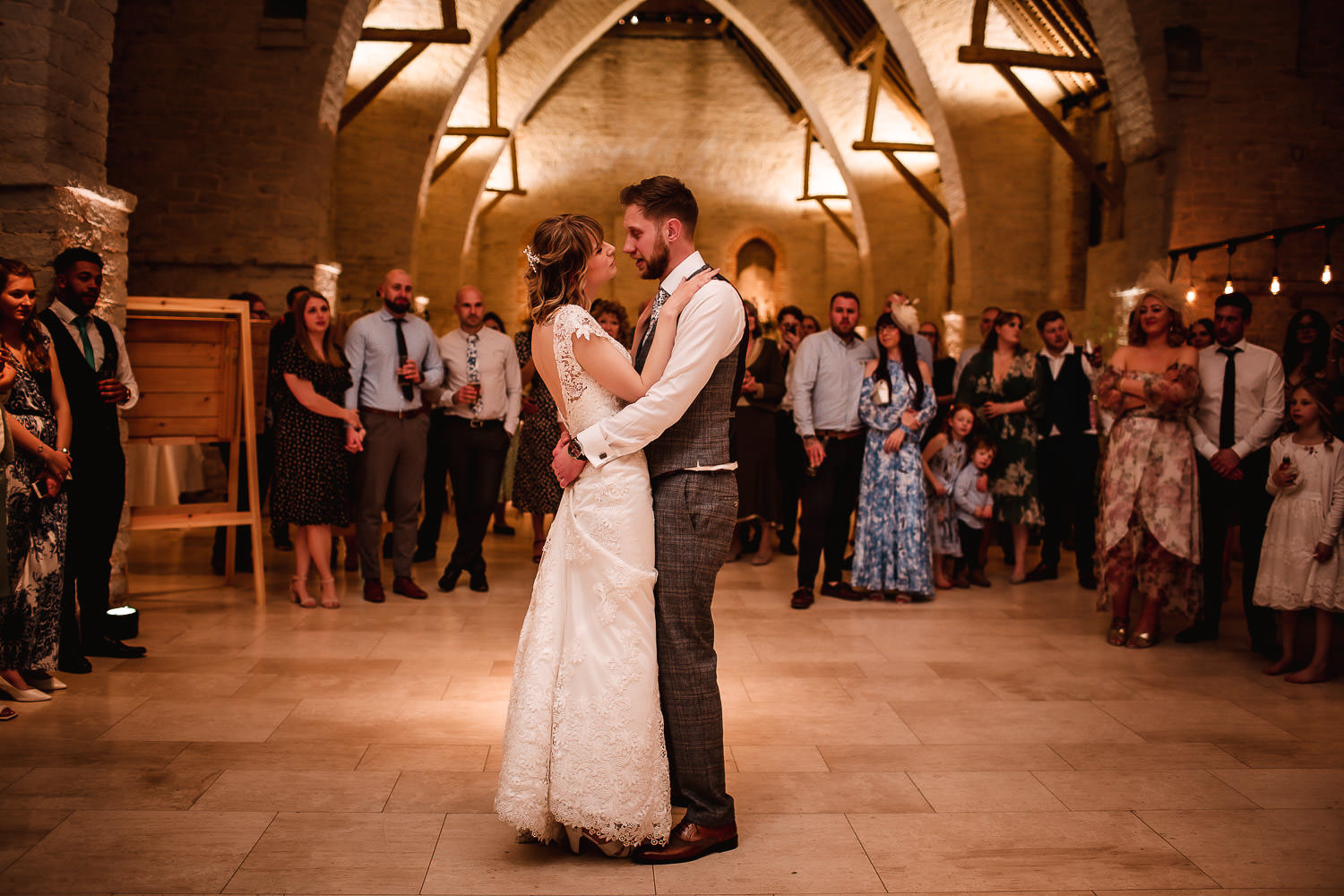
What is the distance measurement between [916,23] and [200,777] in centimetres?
1118

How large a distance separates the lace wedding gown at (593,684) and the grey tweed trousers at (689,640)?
63 millimetres

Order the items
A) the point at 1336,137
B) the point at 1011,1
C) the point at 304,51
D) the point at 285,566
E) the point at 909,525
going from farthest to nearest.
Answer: the point at 1011,1 < the point at 1336,137 < the point at 304,51 < the point at 285,566 < the point at 909,525

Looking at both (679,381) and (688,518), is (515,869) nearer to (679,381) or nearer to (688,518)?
(688,518)

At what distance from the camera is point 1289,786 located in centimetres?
294

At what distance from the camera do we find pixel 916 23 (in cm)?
1172

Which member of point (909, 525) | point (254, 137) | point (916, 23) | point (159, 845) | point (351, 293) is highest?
point (916, 23)

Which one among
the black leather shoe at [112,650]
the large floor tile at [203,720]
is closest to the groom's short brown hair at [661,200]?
the large floor tile at [203,720]

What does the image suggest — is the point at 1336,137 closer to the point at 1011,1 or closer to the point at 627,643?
the point at 1011,1

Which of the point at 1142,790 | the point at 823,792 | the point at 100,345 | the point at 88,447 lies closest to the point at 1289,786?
the point at 1142,790

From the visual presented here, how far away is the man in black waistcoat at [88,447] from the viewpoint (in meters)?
3.93

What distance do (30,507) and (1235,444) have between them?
4.69m

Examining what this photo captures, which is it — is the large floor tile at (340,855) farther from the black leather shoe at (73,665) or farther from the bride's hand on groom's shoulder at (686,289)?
the black leather shoe at (73,665)

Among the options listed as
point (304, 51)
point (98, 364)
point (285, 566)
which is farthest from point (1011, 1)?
point (98, 364)

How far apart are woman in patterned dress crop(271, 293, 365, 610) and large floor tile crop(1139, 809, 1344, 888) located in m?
3.74
